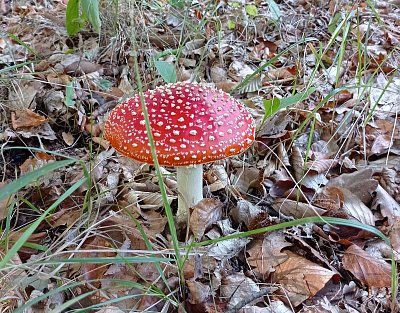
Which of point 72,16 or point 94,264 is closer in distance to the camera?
point 94,264

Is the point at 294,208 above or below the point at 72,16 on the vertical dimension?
below

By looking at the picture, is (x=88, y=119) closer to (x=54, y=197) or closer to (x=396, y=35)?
(x=54, y=197)

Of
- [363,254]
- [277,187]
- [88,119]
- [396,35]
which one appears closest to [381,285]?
[363,254]

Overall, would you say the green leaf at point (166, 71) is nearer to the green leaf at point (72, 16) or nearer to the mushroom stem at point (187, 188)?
the green leaf at point (72, 16)

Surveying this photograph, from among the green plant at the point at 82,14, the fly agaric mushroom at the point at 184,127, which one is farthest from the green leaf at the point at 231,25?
the fly agaric mushroom at the point at 184,127

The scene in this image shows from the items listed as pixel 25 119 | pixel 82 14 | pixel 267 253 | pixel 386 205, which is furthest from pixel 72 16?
pixel 386 205

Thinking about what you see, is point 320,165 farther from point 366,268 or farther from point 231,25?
point 231,25

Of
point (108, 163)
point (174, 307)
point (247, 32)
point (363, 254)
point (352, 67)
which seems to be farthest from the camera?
point (247, 32)
